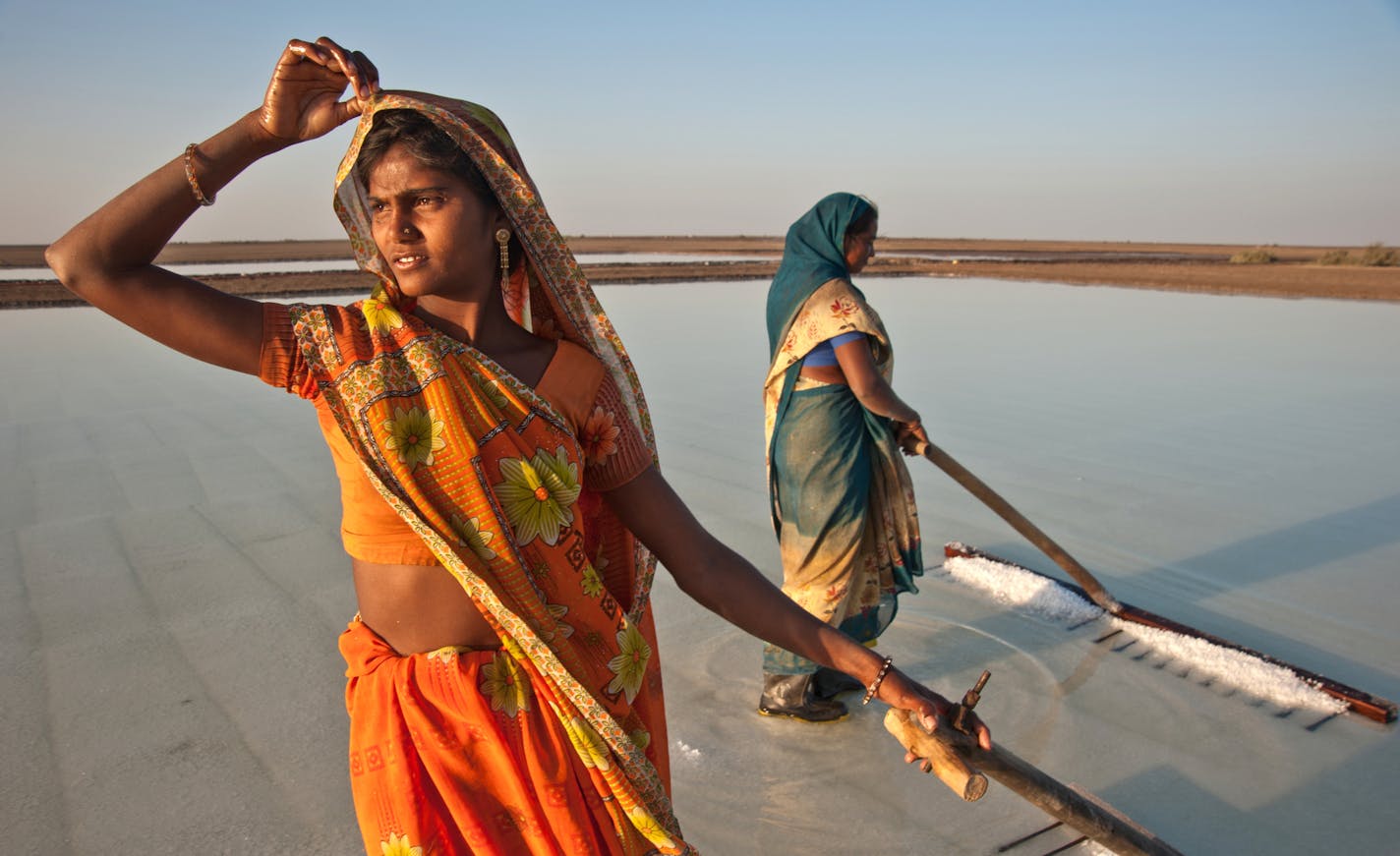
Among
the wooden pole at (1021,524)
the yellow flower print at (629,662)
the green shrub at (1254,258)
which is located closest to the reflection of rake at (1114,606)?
the wooden pole at (1021,524)

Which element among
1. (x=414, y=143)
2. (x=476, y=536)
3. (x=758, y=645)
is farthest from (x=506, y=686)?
(x=758, y=645)

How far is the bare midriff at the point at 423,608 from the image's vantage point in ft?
4.72

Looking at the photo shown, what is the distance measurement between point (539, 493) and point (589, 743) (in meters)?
0.38

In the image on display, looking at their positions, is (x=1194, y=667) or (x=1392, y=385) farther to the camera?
(x=1392, y=385)

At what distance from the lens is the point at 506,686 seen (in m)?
1.41

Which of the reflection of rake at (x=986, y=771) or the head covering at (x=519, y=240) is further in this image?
the reflection of rake at (x=986, y=771)

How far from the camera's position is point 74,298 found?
16250mm

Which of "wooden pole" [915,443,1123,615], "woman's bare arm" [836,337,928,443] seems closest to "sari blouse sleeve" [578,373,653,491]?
"woman's bare arm" [836,337,928,443]

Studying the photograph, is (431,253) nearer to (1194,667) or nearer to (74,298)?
(1194,667)

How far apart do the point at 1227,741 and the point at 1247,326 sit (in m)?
12.3

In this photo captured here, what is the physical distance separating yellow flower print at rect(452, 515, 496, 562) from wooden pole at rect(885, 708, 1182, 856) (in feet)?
2.33

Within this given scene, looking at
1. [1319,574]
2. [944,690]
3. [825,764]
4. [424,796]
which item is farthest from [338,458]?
[1319,574]

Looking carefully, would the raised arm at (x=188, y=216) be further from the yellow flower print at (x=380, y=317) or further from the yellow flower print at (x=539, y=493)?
the yellow flower print at (x=539, y=493)

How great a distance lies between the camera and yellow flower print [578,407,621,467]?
1485 mm
